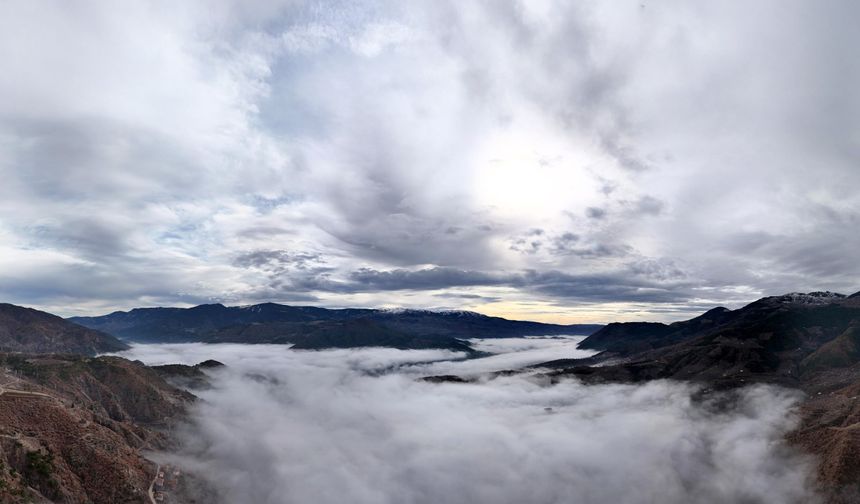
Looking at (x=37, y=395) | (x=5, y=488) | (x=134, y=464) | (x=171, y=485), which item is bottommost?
(x=171, y=485)

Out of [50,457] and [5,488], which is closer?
[5,488]

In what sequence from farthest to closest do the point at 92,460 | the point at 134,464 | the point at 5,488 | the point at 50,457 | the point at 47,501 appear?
1. the point at 134,464
2. the point at 92,460
3. the point at 50,457
4. the point at 47,501
5. the point at 5,488

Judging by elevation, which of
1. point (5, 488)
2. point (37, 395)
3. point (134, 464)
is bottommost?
point (134, 464)

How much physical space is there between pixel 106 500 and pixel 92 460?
55.4ft

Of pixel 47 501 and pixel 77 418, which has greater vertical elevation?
pixel 77 418

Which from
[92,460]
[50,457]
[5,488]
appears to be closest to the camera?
[5,488]

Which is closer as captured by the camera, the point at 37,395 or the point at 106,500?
the point at 106,500

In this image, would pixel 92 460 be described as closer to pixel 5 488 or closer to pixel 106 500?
pixel 106 500

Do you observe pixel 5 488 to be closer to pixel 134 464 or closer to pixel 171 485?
pixel 134 464

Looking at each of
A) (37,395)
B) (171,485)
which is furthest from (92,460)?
(37,395)

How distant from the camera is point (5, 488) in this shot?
4914 inches

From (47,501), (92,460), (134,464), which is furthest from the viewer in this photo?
(134,464)

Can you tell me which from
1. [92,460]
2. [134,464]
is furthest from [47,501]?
[134,464]

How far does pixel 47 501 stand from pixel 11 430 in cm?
3293
